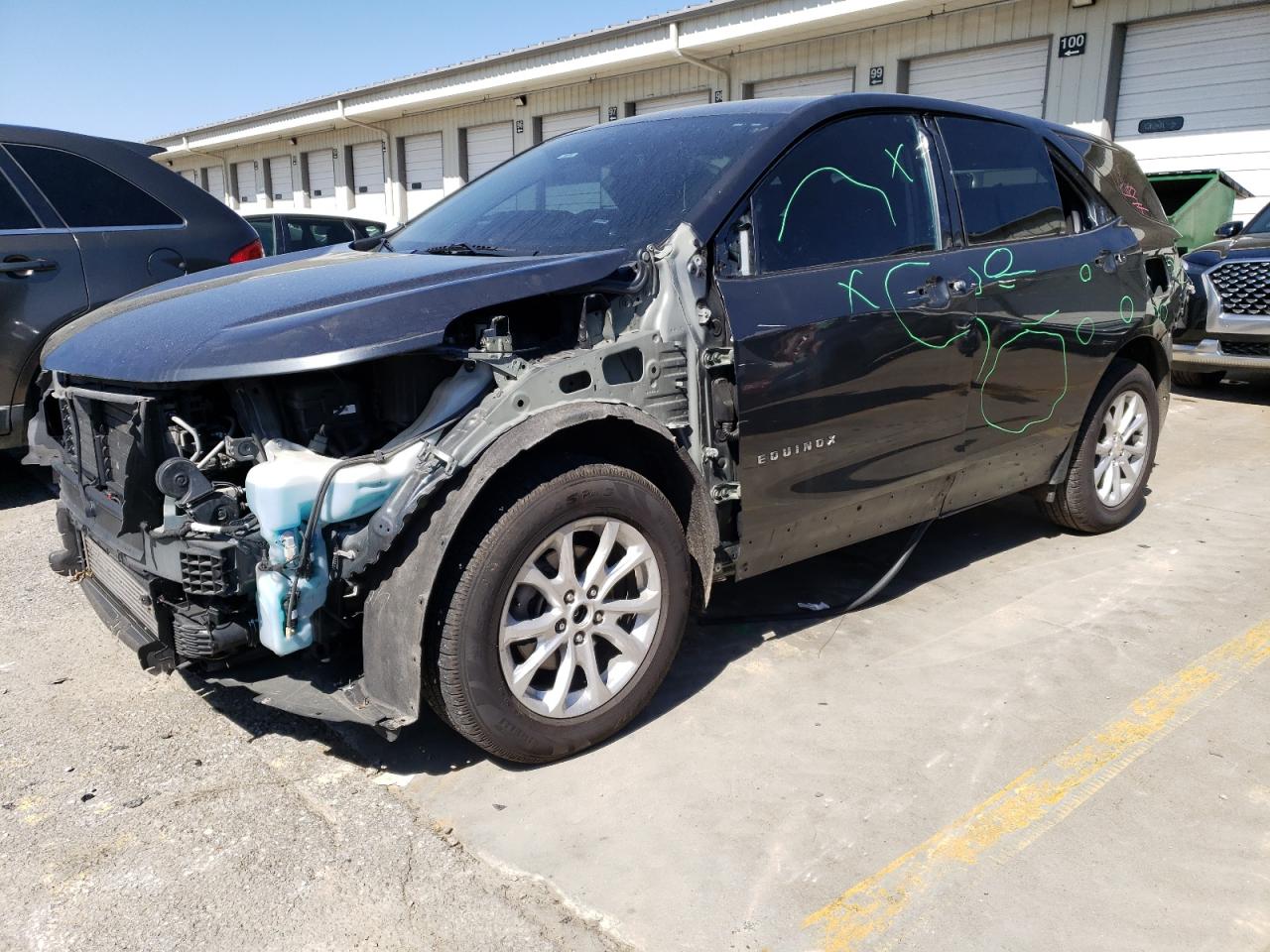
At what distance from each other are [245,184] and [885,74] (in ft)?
69.5

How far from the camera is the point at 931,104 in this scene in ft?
12.4

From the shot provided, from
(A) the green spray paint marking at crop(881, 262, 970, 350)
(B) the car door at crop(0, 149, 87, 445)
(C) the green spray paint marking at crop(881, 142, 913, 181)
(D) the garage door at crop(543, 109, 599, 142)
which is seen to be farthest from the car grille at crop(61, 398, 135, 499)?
(D) the garage door at crop(543, 109, 599, 142)

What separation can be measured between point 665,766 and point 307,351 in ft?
4.95

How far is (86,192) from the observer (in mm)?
5422

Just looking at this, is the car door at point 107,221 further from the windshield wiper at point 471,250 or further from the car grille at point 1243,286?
the car grille at point 1243,286

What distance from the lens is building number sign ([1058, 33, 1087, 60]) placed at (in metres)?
11.2

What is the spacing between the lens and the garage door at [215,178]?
29.1 metres

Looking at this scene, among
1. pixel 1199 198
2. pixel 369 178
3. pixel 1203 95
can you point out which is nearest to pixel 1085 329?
pixel 1199 198

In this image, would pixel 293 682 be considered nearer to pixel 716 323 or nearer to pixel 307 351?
pixel 307 351

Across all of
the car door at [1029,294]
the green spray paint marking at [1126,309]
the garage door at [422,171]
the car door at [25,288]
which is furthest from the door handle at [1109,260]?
the garage door at [422,171]

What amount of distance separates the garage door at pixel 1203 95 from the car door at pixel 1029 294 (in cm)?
753

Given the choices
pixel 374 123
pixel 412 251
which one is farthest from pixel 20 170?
pixel 374 123

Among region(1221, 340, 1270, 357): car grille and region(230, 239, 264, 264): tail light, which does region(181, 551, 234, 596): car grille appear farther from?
region(1221, 340, 1270, 357): car grille

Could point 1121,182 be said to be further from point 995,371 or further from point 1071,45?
point 1071,45
